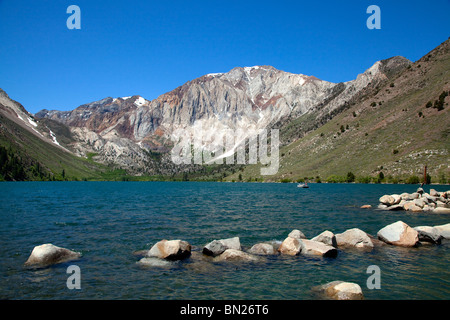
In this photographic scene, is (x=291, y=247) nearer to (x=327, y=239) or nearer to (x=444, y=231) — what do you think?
(x=327, y=239)

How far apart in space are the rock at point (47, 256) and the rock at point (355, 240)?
25.0 m

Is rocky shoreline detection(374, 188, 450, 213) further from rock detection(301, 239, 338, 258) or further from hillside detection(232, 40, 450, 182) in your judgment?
hillside detection(232, 40, 450, 182)

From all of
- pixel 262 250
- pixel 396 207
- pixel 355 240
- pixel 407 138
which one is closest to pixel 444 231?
pixel 355 240

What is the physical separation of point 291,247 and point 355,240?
7617 millimetres

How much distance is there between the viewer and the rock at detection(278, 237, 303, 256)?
2497 centimetres

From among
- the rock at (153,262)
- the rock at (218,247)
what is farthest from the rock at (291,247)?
the rock at (153,262)

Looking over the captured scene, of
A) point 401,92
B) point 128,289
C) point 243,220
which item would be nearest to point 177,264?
Answer: point 128,289

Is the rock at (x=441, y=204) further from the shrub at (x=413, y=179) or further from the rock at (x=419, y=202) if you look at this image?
the shrub at (x=413, y=179)

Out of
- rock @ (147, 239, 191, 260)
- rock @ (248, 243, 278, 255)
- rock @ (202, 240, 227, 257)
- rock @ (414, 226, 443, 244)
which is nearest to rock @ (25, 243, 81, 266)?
rock @ (147, 239, 191, 260)

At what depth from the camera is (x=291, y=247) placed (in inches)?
991

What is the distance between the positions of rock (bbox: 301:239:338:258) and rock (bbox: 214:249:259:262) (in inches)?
207

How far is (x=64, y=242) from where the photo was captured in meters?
28.7

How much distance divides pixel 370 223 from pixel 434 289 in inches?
983
